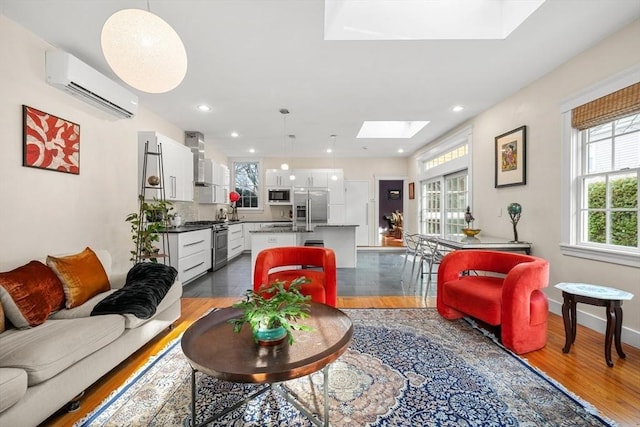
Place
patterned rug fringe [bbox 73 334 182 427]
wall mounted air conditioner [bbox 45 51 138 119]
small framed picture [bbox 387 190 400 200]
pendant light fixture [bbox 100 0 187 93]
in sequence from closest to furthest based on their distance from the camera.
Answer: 1. pendant light fixture [bbox 100 0 187 93]
2. patterned rug fringe [bbox 73 334 182 427]
3. wall mounted air conditioner [bbox 45 51 138 119]
4. small framed picture [bbox 387 190 400 200]

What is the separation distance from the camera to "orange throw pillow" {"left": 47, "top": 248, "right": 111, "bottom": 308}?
2105 mm

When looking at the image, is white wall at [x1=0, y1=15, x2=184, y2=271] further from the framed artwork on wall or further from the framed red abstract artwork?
the framed artwork on wall

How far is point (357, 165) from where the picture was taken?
793cm

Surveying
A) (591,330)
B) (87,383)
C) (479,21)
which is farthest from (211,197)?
(591,330)

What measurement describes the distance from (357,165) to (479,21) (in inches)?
216

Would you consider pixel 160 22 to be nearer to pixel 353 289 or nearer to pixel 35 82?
pixel 35 82

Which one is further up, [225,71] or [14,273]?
[225,71]

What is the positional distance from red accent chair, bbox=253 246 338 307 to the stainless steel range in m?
2.60

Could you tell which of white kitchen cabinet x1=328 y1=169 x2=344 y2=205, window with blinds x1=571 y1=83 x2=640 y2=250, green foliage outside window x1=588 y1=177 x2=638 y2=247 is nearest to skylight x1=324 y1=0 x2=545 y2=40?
window with blinds x1=571 y1=83 x2=640 y2=250

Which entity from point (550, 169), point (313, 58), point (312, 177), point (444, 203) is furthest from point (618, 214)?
point (312, 177)

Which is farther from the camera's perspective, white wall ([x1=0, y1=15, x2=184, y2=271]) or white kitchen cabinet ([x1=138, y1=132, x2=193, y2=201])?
white kitchen cabinet ([x1=138, y1=132, x2=193, y2=201])

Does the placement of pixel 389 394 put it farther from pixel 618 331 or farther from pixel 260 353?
pixel 618 331

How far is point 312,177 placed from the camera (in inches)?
293

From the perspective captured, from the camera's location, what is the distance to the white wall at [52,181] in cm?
223
